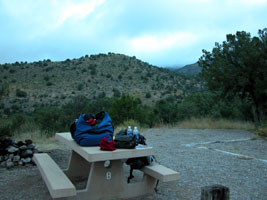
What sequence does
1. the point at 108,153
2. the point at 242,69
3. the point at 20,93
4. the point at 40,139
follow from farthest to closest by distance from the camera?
the point at 20,93, the point at 242,69, the point at 40,139, the point at 108,153

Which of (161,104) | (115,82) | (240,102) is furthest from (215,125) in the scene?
(115,82)

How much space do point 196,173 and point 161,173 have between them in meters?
1.80

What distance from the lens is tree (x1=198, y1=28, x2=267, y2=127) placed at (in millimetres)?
12695

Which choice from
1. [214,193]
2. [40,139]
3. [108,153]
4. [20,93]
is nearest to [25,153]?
[108,153]

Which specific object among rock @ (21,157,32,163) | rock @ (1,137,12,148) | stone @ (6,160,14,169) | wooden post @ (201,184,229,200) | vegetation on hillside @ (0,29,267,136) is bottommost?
stone @ (6,160,14,169)

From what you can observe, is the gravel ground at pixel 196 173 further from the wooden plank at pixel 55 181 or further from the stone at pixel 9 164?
the wooden plank at pixel 55 181

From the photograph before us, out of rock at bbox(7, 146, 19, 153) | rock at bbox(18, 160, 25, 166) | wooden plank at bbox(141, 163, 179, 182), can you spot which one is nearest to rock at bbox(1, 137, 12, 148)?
rock at bbox(7, 146, 19, 153)

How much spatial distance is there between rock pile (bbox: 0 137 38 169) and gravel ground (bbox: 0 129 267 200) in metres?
0.20

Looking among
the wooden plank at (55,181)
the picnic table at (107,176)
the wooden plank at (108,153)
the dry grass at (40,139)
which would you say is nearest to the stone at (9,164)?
the wooden plank at (55,181)

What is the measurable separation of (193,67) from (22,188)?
257 ft

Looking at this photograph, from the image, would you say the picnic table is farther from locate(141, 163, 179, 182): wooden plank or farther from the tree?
the tree

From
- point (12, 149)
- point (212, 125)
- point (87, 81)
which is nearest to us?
point (12, 149)

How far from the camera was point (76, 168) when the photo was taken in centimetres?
510

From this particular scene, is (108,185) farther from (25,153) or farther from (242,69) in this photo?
(242,69)
